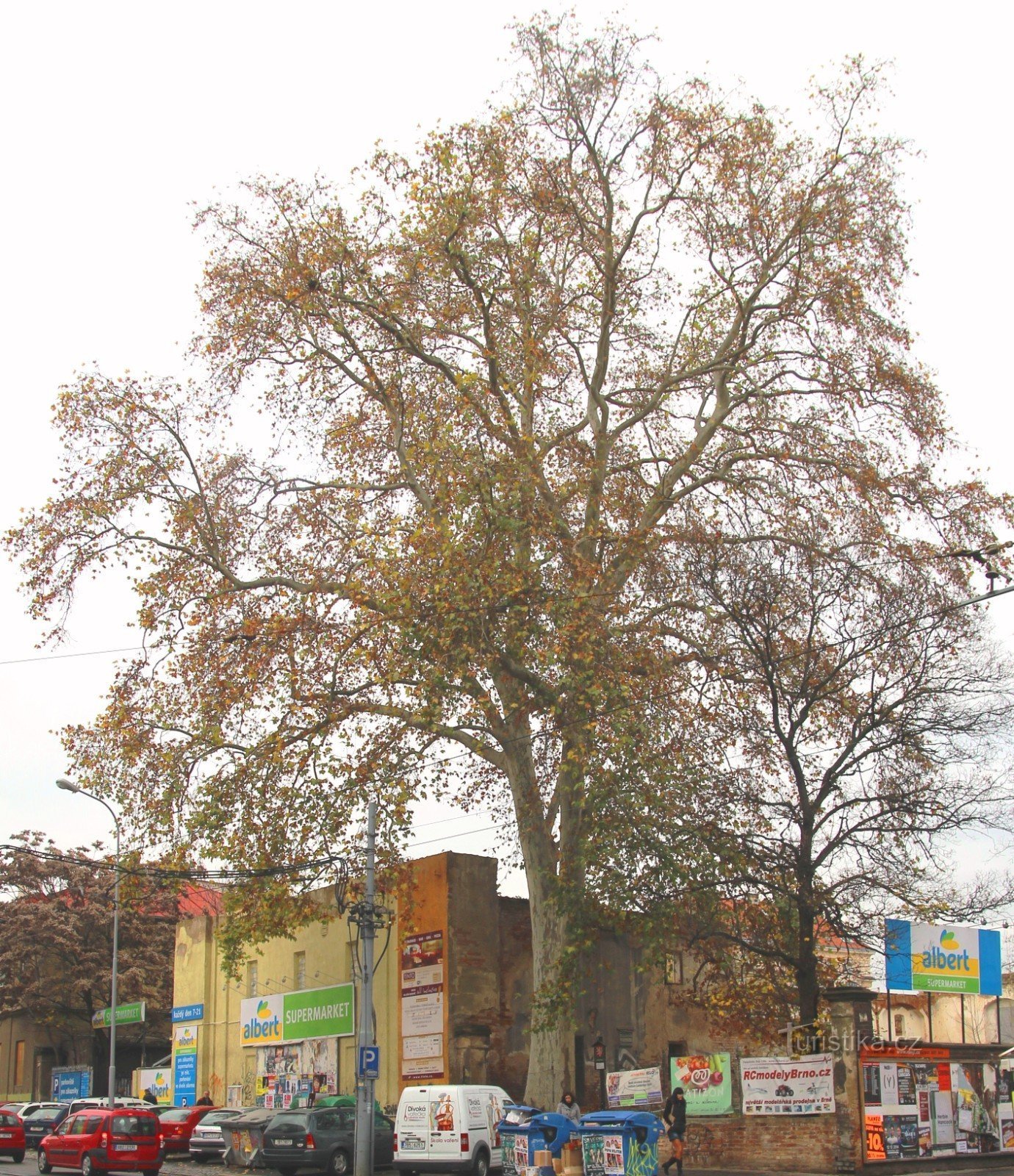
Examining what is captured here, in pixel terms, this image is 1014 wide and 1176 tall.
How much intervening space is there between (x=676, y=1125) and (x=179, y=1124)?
15.3 m

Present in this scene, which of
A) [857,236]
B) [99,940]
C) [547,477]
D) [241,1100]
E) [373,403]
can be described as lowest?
[241,1100]

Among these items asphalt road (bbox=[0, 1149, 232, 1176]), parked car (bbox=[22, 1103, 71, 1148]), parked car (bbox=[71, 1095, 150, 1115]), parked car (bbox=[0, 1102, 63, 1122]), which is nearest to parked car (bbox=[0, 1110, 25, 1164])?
asphalt road (bbox=[0, 1149, 232, 1176])

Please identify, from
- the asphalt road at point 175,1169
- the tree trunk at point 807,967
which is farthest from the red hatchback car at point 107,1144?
the tree trunk at point 807,967

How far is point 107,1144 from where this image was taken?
83.4ft

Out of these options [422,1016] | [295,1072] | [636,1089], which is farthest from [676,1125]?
[295,1072]

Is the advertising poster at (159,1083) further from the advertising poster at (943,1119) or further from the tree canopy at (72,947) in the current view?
the advertising poster at (943,1119)

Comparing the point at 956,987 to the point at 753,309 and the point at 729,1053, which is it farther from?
the point at 753,309

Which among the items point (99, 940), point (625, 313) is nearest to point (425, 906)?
point (625, 313)

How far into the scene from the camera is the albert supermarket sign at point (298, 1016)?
3262 cm

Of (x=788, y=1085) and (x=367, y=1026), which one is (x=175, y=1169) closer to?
(x=367, y=1026)

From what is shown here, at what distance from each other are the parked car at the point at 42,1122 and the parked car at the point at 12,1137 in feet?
9.97

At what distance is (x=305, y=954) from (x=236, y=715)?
10782 mm

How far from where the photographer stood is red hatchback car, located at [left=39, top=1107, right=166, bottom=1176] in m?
25.3

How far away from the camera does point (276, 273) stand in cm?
2828
